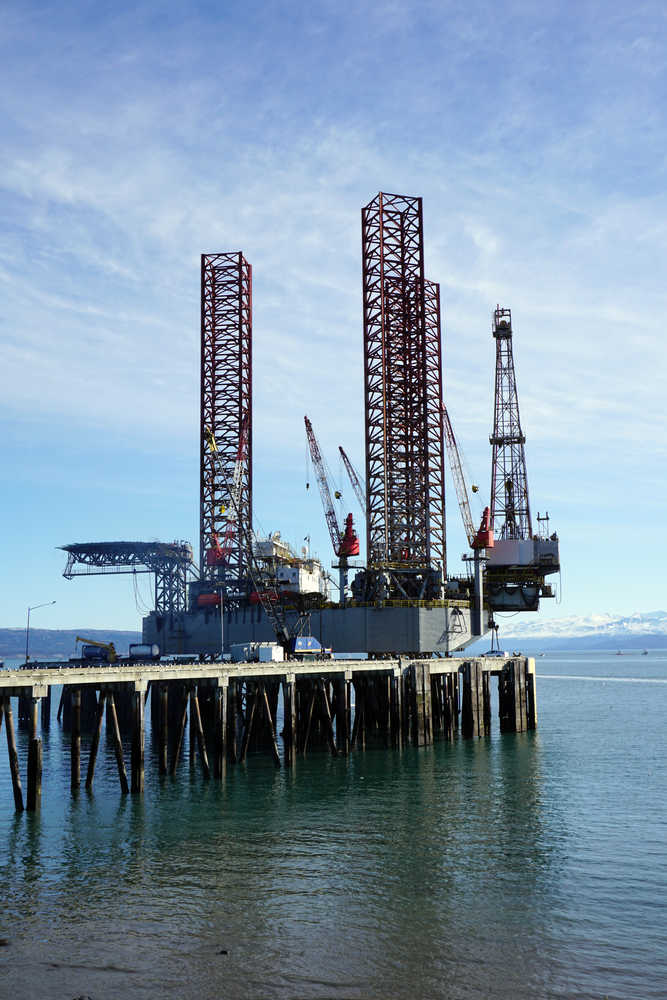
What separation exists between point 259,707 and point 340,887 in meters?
36.4

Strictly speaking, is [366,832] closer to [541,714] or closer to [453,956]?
[453,956]

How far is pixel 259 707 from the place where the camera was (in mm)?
68250

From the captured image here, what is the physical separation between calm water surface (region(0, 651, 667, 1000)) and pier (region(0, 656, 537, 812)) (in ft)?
9.26

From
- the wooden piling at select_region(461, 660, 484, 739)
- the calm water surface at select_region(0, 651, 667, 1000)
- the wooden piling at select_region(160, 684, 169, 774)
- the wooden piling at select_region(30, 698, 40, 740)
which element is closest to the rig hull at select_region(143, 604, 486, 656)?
the wooden piling at select_region(461, 660, 484, 739)

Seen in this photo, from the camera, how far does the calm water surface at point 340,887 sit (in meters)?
24.7

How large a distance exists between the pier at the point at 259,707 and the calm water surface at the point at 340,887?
2.82 m

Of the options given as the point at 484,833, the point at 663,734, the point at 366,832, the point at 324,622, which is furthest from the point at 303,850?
the point at 324,622

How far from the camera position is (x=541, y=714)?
110 metres

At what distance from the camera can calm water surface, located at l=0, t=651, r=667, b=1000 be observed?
24.7m

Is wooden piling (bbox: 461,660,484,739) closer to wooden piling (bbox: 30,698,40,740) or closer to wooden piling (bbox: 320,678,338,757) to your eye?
wooden piling (bbox: 320,678,338,757)

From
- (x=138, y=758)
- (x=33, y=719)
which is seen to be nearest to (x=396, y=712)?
(x=138, y=758)

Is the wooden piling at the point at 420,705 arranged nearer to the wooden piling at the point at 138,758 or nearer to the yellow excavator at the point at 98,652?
the wooden piling at the point at 138,758

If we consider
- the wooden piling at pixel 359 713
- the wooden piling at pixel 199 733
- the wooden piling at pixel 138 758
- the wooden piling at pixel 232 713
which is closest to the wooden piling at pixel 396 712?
the wooden piling at pixel 359 713

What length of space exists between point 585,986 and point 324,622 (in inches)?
3233
